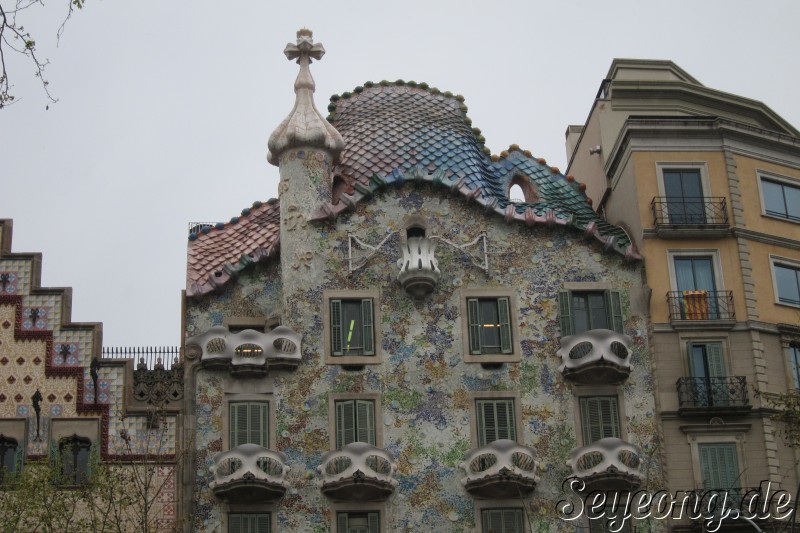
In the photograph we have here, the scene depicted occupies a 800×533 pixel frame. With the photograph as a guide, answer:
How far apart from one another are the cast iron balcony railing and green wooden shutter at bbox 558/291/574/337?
7.81ft

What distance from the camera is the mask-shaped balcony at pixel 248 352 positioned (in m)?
37.7

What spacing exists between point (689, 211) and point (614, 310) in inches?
127

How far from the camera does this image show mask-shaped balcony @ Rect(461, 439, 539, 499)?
3641 centimetres

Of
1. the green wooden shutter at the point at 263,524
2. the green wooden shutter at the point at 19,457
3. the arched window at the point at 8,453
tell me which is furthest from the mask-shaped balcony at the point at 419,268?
the arched window at the point at 8,453

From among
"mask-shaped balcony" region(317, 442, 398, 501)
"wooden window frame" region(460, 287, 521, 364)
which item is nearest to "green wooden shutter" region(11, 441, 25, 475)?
"mask-shaped balcony" region(317, 442, 398, 501)

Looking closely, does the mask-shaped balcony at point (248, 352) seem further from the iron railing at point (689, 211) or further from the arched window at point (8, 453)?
the iron railing at point (689, 211)

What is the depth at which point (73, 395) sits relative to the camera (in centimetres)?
3734

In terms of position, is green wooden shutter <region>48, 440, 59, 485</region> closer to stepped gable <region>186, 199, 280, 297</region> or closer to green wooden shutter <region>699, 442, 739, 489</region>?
stepped gable <region>186, 199, 280, 297</region>

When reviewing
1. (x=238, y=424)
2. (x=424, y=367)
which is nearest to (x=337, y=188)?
(x=424, y=367)

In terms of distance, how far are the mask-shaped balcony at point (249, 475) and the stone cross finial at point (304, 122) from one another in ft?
25.9

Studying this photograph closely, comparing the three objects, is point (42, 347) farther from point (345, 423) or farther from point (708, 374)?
point (708, 374)

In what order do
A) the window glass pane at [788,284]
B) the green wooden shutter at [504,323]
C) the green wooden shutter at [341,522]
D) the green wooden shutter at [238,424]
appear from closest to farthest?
the green wooden shutter at [341,522], the green wooden shutter at [238,424], the green wooden shutter at [504,323], the window glass pane at [788,284]

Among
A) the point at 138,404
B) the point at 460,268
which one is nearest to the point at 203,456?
the point at 138,404

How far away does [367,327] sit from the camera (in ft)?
126
